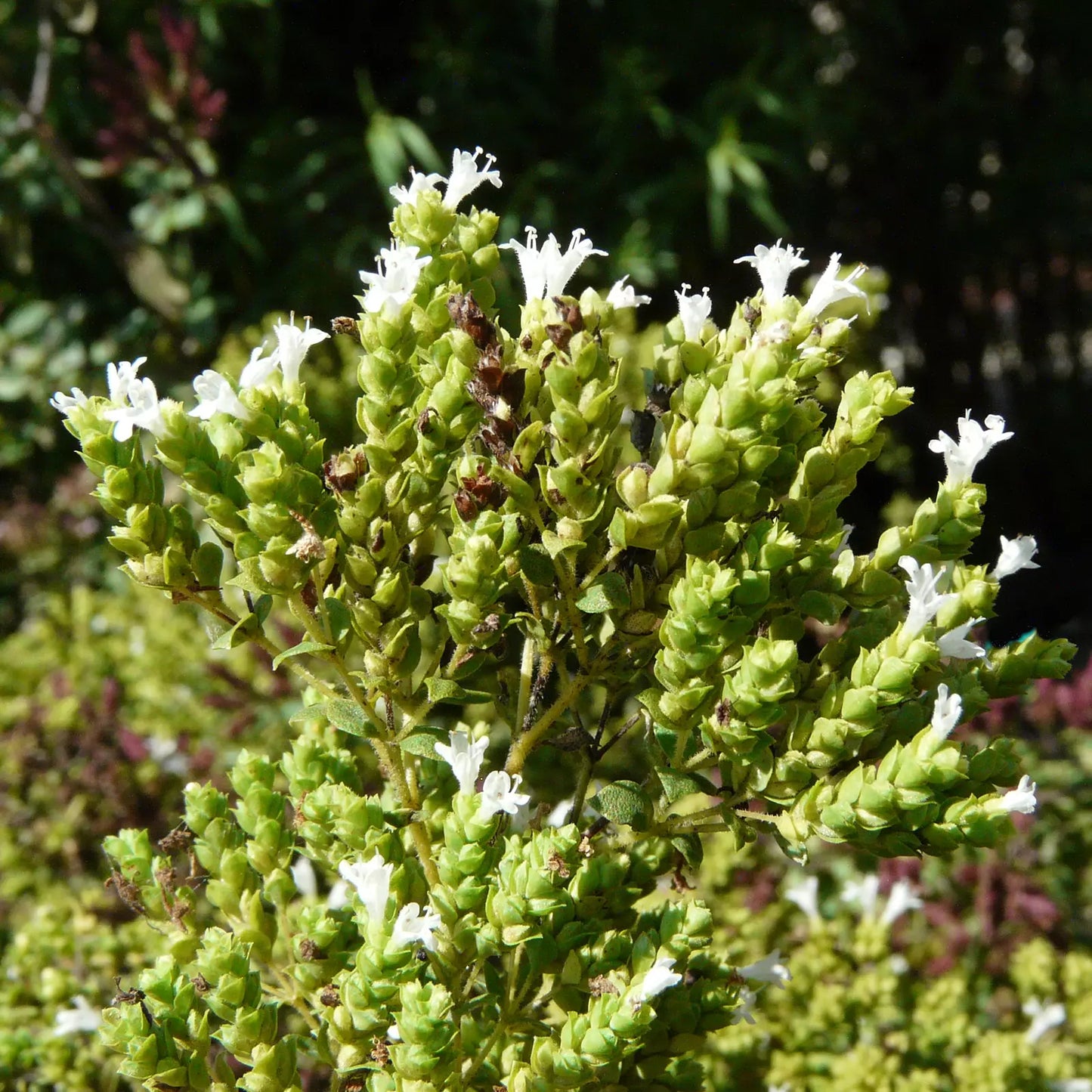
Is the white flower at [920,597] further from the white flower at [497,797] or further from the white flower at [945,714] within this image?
the white flower at [497,797]

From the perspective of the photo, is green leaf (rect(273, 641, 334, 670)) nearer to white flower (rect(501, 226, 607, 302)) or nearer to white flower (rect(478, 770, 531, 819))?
white flower (rect(478, 770, 531, 819))

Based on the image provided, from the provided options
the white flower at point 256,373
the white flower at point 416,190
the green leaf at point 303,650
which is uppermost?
the white flower at point 416,190

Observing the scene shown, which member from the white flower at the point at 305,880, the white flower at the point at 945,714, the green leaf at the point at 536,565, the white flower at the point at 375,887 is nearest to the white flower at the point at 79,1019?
the white flower at the point at 305,880

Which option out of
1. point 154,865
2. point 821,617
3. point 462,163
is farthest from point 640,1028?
point 462,163

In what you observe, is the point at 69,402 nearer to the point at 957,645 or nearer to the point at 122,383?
the point at 122,383

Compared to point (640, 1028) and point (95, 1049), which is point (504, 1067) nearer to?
point (640, 1028)

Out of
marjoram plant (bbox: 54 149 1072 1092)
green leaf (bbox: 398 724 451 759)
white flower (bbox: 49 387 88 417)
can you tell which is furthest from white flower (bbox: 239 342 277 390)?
green leaf (bbox: 398 724 451 759)
